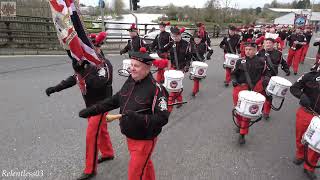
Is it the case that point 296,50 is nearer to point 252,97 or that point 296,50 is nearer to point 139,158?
point 252,97

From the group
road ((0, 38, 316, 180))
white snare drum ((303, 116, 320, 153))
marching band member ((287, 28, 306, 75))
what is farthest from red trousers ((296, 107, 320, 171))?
marching band member ((287, 28, 306, 75))

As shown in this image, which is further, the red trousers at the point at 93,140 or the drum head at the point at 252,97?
the drum head at the point at 252,97

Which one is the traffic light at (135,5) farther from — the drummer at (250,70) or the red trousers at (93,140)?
the red trousers at (93,140)

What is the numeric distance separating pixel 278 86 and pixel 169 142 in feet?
7.46

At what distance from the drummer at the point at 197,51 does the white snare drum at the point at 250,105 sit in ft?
10.4

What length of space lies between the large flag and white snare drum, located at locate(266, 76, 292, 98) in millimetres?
3697

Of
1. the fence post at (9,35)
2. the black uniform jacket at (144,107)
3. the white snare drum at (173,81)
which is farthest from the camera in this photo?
the fence post at (9,35)

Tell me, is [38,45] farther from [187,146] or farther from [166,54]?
[187,146]

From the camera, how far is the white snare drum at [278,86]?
5852 mm

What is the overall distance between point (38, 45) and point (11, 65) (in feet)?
15.7

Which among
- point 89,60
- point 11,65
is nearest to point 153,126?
point 89,60

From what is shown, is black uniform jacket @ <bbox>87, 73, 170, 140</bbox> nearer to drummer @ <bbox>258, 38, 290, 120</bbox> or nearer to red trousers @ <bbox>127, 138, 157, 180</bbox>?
red trousers @ <bbox>127, 138, 157, 180</bbox>

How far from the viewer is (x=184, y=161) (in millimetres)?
4816

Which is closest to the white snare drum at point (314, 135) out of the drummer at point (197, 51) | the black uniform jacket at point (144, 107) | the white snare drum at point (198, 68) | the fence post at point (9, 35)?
the black uniform jacket at point (144, 107)
